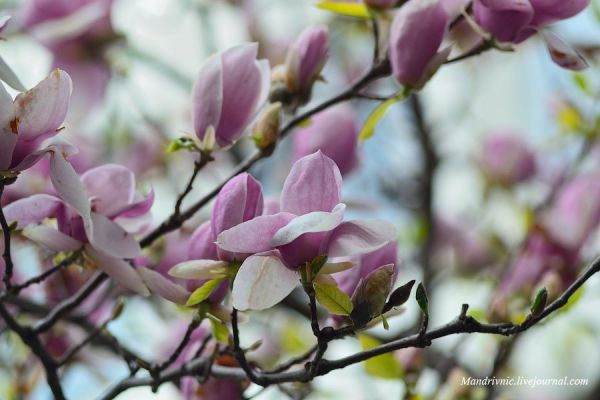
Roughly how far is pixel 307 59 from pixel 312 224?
0.28 m

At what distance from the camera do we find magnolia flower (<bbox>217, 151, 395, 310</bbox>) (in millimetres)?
501

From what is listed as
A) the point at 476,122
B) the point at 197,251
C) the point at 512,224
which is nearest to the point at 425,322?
the point at 197,251

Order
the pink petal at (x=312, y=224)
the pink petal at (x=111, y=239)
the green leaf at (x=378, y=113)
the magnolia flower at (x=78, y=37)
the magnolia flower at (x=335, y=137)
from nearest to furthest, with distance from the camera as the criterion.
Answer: the pink petal at (x=312, y=224) < the pink petal at (x=111, y=239) < the green leaf at (x=378, y=113) < the magnolia flower at (x=335, y=137) < the magnolia flower at (x=78, y=37)

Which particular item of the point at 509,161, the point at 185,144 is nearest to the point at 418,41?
the point at 185,144

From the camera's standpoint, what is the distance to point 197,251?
58cm

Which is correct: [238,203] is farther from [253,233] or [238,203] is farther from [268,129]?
[268,129]

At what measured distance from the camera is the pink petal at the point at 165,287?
57cm

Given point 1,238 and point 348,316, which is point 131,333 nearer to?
point 1,238

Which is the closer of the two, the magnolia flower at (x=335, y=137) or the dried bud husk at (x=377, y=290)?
the dried bud husk at (x=377, y=290)

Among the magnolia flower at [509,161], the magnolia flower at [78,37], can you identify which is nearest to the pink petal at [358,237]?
the magnolia flower at [78,37]

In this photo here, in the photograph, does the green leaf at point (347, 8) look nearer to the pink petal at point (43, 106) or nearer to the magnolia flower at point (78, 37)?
the pink petal at point (43, 106)

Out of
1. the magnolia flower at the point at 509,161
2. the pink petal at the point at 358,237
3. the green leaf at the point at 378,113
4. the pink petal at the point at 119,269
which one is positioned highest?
the pink petal at the point at 358,237

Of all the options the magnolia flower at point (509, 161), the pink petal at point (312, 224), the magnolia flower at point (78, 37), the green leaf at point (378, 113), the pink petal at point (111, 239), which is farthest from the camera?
the magnolia flower at point (509, 161)

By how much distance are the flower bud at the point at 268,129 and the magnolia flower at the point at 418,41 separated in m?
0.10
